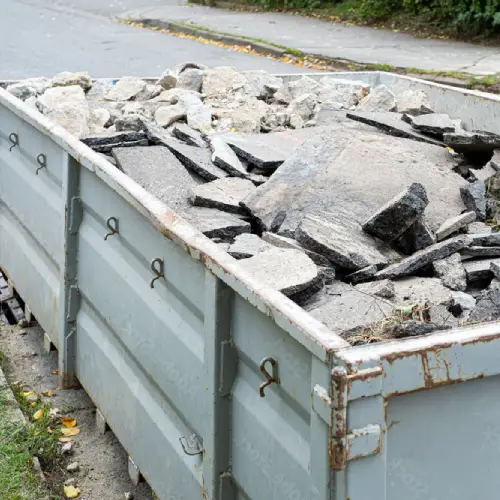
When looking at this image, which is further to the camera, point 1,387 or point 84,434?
point 1,387

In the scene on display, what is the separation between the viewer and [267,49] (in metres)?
15.6

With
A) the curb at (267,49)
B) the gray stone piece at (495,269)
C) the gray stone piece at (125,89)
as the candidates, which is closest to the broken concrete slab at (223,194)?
the gray stone piece at (495,269)

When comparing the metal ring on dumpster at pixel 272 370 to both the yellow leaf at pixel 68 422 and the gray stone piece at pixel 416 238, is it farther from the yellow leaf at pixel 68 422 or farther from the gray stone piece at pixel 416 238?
the yellow leaf at pixel 68 422

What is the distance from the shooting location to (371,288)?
2910 mm

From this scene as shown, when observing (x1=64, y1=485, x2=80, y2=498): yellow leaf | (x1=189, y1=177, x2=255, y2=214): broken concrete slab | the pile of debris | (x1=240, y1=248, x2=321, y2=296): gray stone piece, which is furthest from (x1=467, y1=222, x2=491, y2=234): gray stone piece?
(x1=64, y1=485, x2=80, y2=498): yellow leaf

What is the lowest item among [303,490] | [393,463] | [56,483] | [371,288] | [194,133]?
[56,483]

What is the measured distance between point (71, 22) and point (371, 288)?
18.8 metres

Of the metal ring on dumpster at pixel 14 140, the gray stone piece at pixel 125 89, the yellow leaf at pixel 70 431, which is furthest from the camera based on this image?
the gray stone piece at pixel 125 89

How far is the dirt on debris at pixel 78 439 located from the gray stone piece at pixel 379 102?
249 cm

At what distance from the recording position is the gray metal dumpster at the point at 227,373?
2002 mm

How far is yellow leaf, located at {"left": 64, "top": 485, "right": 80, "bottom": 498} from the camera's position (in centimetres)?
385

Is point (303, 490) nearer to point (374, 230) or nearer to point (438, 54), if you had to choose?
point (374, 230)

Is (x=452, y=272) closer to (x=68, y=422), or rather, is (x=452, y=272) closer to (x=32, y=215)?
(x=68, y=422)

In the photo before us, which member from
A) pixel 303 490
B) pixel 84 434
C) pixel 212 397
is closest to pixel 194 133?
pixel 84 434
